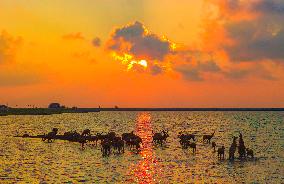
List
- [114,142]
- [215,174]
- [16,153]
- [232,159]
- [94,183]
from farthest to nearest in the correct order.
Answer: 1. [114,142]
2. [16,153]
3. [232,159]
4. [215,174]
5. [94,183]

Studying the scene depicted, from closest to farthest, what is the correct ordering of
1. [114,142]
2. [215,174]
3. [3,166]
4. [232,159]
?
[215,174] → [3,166] → [232,159] → [114,142]

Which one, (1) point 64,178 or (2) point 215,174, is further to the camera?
(2) point 215,174

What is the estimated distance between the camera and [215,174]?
118 ft

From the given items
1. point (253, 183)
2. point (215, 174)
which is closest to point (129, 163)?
point (215, 174)

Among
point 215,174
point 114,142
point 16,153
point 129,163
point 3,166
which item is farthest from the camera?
point 114,142

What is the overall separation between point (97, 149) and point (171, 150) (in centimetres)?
885

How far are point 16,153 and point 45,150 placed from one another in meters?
4.46

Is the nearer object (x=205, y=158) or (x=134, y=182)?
(x=134, y=182)

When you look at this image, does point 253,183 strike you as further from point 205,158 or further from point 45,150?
point 45,150

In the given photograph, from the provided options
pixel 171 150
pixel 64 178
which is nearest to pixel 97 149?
pixel 171 150

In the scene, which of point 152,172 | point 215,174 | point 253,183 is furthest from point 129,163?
point 253,183

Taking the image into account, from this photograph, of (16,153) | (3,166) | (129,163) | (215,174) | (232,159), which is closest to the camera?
(215,174)

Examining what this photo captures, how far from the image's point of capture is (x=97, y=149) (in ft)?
179

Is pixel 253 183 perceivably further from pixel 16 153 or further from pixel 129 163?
pixel 16 153
